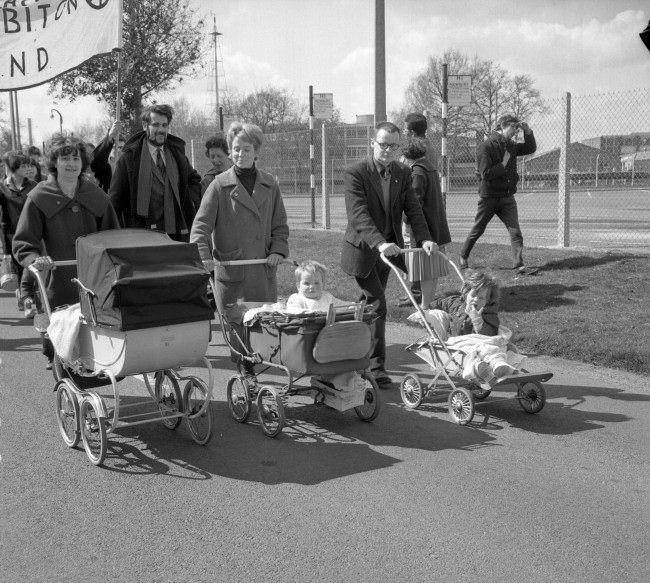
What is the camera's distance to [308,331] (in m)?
5.29

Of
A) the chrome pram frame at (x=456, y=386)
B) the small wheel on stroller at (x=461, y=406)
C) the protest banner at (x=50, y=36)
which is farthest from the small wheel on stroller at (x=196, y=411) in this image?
the protest banner at (x=50, y=36)

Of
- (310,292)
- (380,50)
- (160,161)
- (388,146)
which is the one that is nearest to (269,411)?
(310,292)

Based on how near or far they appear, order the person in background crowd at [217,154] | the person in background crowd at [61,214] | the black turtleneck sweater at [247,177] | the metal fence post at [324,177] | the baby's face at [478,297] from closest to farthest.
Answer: the person in background crowd at [61,214]
the baby's face at [478,297]
the black turtleneck sweater at [247,177]
the person in background crowd at [217,154]
the metal fence post at [324,177]

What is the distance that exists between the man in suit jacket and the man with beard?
5.61ft

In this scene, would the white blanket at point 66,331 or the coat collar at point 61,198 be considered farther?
the coat collar at point 61,198

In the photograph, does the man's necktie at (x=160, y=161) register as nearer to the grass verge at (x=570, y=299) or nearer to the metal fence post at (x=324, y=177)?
the grass verge at (x=570, y=299)

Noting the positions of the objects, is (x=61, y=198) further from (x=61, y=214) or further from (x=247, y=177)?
(x=247, y=177)

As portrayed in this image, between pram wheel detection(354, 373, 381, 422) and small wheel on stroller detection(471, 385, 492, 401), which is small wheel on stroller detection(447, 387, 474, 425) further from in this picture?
pram wheel detection(354, 373, 381, 422)

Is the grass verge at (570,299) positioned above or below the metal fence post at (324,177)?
below

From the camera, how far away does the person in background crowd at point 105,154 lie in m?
7.63

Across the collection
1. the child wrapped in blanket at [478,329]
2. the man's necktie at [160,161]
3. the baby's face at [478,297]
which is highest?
the man's necktie at [160,161]

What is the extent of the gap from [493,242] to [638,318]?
5.42 m

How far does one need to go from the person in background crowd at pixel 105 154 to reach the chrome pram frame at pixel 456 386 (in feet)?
9.79

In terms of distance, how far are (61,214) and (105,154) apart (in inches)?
93.5
